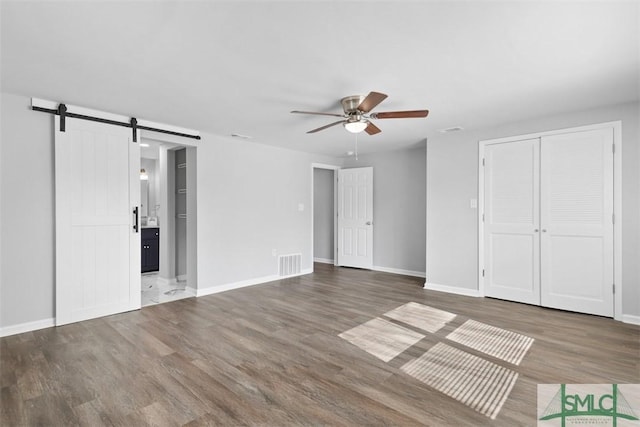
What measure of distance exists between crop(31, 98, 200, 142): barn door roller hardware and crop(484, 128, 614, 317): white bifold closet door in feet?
14.7

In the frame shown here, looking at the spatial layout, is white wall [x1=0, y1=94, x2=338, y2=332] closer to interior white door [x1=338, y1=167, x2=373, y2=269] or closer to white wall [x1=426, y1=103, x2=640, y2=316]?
interior white door [x1=338, y1=167, x2=373, y2=269]

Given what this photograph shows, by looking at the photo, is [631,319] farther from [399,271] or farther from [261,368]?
[261,368]

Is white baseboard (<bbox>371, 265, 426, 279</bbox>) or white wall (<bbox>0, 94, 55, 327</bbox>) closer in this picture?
white wall (<bbox>0, 94, 55, 327</bbox>)

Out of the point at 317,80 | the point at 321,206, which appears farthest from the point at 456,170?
the point at 321,206

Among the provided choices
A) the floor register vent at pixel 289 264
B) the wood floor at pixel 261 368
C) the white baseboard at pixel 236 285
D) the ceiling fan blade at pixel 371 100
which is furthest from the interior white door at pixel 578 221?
the white baseboard at pixel 236 285

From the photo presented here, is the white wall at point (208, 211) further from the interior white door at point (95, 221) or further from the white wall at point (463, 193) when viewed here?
the white wall at point (463, 193)

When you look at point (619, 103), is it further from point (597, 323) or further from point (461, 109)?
point (597, 323)

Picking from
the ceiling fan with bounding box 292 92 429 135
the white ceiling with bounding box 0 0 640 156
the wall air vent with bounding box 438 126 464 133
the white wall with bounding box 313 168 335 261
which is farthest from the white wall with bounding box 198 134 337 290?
the wall air vent with bounding box 438 126 464 133

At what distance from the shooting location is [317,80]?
2809mm

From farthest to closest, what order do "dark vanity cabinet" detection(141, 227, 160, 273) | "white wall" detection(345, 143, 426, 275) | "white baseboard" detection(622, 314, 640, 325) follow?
"dark vanity cabinet" detection(141, 227, 160, 273) < "white wall" detection(345, 143, 426, 275) < "white baseboard" detection(622, 314, 640, 325)

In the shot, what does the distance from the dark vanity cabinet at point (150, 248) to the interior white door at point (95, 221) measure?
2327mm

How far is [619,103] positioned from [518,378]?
339cm

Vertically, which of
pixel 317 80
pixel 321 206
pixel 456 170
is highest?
pixel 317 80

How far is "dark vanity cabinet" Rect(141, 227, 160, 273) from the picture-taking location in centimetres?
616
